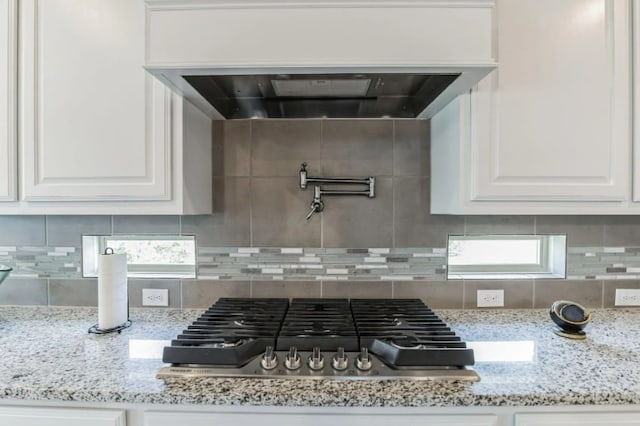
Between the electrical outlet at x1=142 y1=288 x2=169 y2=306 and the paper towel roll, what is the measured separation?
28cm

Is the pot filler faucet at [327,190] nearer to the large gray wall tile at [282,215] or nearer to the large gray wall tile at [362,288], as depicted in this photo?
the large gray wall tile at [282,215]

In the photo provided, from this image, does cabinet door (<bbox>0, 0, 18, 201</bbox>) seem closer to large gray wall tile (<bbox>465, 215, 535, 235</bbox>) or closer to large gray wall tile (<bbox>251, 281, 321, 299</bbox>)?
large gray wall tile (<bbox>251, 281, 321, 299</bbox>)

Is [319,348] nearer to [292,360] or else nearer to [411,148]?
[292,360]

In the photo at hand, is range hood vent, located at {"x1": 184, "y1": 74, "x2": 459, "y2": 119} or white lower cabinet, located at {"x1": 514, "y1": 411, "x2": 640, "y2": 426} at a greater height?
range hood vent, located at {"x1": 184, "y1": 74, "x2": 459, "y2": 119}

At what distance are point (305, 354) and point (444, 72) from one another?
95 centimetres

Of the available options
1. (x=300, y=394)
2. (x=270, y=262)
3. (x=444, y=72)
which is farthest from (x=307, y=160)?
(x=300, y=394)

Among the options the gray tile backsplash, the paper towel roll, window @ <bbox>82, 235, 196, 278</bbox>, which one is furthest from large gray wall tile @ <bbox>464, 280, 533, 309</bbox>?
the paper towel roll

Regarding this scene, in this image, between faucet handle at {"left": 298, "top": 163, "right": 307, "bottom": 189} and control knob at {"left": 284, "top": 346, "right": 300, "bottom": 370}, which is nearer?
control knob at {"left": 284, "top": 346, "right": 300, "bottom": 370}

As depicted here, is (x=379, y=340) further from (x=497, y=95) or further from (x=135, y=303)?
(x=135, y=303)

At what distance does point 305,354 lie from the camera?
3.32ft

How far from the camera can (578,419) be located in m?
0.89

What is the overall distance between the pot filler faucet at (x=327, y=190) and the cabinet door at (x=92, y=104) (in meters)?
0.58

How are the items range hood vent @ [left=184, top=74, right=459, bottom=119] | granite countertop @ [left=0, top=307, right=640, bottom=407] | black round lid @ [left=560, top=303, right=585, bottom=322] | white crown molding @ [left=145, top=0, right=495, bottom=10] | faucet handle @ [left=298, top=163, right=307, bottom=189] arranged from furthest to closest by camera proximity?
faucet handle @ [left=298, top=163, right=307, bottom=189] → black round lid @ [left=560, top=303, right=585, bottom=322] → range hood vent @ [left=184, top=74, right=459, bottom=119] → white crown molding @ [left=145, top=0, right=495, bottom=10] → granite countertop @ [left=0, top=307, right=640, bottom=407]

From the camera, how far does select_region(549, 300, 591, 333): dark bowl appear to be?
1213 mm
